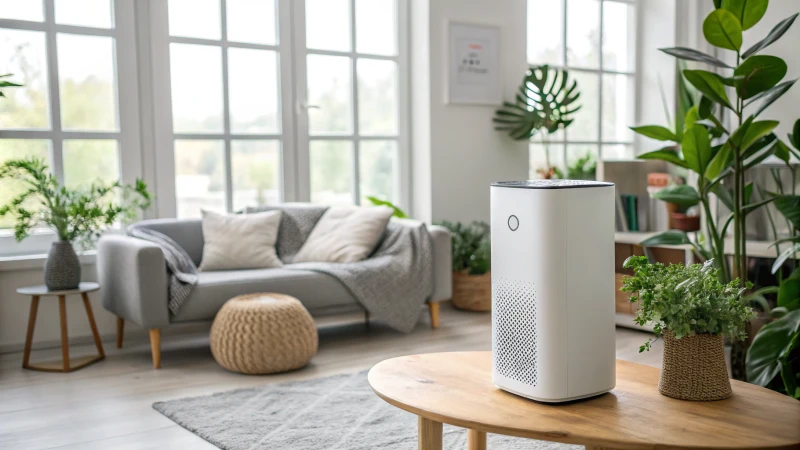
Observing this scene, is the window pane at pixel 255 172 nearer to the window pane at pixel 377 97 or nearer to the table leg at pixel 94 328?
the window pane at pixel 377 97

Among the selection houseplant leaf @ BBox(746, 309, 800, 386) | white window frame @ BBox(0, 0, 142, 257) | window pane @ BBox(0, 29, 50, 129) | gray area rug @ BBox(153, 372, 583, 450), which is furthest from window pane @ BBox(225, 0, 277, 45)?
houseplant leaf @ BBox(746, 309, 800, 386)

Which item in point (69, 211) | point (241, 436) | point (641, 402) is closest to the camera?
point (641, 402)

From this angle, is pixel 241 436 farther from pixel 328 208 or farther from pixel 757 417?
pixel 328 208

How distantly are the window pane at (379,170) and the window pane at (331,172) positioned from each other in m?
0.10

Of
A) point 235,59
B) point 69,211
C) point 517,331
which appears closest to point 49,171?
point 69,211

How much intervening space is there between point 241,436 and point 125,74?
7.76ft

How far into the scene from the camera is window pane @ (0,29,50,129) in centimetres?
398

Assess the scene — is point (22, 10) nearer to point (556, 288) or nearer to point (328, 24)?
point (328, 24)

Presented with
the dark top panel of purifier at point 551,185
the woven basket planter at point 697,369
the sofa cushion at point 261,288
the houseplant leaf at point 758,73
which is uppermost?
the houseplant leaf at point 758,73

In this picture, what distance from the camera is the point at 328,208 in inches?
183

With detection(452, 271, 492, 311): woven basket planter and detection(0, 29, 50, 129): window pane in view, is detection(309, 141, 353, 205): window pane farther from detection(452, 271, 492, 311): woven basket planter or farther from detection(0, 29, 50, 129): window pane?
detection(0, 29, 50, 129): window pane

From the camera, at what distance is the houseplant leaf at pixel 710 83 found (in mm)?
2938

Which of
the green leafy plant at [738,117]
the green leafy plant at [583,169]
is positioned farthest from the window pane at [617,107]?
the green leafy plant at [738,117]

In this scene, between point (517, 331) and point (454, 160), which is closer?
point (517, 331)
